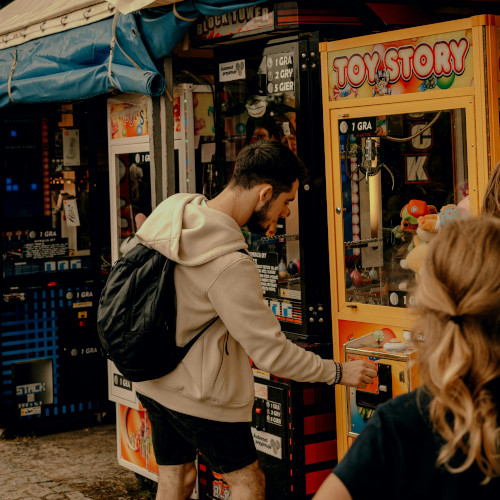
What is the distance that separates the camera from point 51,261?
6.78 m

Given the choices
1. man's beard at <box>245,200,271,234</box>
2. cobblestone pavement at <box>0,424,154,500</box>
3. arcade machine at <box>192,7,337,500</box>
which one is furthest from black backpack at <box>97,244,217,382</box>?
cobblestone pavement at <box>0,424,154,500</box>

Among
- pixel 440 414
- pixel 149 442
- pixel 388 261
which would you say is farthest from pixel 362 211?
pixel 440 414

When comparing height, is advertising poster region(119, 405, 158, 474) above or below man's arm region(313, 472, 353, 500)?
below

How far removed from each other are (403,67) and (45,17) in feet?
8.50

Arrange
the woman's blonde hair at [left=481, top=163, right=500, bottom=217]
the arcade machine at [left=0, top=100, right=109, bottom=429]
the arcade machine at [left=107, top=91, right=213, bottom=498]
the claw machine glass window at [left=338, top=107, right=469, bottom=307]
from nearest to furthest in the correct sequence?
1. the woman's blonde hair at [left=481, top=163, right=500, bottom=217]
2. the claw machine glass window at [left=338, top=107, right=469, bottom=307]
3. the arcade machine at [left=107, top=91, right=213, bottom=498]
4. the arcade machine at [left=0, top=100, right=109, bottom=429]

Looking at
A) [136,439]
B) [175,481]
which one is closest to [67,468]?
[136,439]

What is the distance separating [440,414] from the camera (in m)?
1.61

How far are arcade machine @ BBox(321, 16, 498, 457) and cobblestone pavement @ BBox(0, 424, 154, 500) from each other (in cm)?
193

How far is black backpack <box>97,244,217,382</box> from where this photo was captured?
128 inches

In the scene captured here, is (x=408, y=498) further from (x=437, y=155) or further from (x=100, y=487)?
(x=100, y=487)

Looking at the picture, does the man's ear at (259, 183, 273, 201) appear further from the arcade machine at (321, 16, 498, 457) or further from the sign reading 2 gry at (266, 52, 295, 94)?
the sign reading 2 gry at (266, 52, 295, 94)

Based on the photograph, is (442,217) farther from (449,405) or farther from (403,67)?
(449,405)

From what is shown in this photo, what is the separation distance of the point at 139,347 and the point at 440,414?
5.95 feet

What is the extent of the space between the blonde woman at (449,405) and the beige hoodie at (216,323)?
1.53m
